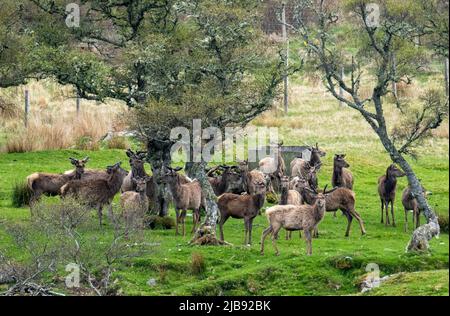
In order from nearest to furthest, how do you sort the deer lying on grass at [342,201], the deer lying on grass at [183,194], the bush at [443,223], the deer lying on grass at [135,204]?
the deer lying on grass at [135,204] < the bush at [443,223] < the deer lying on grass at [183,194] < the deer lying on grass at [342,201]

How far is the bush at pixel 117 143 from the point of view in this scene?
45972mm

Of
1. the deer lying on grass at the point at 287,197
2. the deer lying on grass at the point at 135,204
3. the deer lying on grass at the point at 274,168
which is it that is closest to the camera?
the deer lying on grass at the point at 135,204

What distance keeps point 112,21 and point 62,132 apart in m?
10.6

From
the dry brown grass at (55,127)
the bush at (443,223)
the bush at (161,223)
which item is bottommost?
the bush at (161,223)

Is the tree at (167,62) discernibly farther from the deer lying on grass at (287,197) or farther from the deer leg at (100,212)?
the deer lying on grass at (287,197)

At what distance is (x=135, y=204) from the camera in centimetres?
3022

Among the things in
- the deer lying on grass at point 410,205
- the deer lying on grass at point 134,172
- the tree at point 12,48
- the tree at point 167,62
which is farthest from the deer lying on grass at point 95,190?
the deer lying on grass at point 410,205

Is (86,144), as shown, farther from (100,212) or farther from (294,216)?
(294,216)

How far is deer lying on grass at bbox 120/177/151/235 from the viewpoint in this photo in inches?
1104

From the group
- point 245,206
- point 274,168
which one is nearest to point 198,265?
point 245,206

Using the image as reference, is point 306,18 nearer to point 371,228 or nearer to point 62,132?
point 62,132

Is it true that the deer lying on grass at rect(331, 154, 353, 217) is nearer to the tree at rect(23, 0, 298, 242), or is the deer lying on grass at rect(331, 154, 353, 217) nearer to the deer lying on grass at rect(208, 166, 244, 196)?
the tree at rect(23, 0, 298, 242)

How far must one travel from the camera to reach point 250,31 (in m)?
32.7

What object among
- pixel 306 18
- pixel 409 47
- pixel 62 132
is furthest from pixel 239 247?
pixel 306 18
